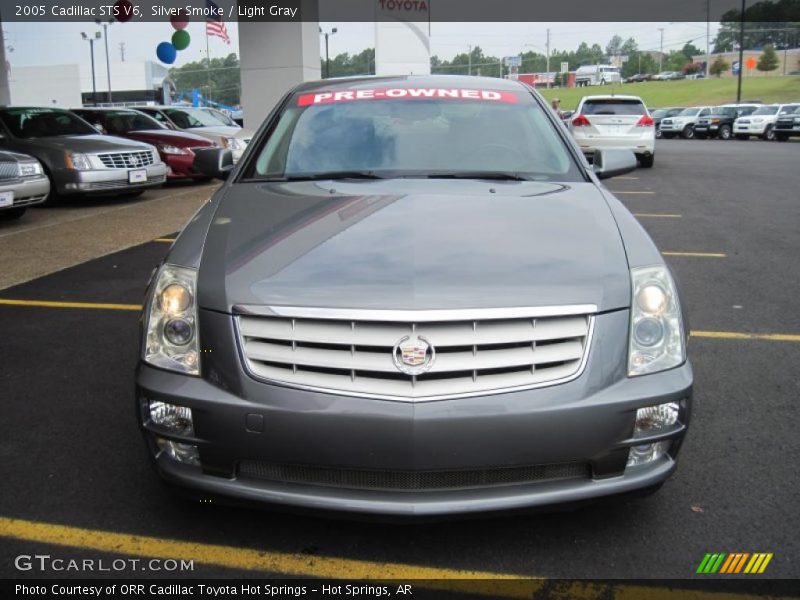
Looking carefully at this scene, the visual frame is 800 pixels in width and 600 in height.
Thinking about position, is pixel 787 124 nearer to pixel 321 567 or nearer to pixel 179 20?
pixel 179 20

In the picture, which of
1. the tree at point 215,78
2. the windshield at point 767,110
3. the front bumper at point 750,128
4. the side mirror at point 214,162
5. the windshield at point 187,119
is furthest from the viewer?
the tree at point 215,78

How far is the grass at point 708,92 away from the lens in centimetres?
7031

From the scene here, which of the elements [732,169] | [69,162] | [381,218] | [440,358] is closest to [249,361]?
[440,358]

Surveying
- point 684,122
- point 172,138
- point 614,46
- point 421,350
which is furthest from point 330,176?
point 614,46

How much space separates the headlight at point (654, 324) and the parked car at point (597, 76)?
113 meters

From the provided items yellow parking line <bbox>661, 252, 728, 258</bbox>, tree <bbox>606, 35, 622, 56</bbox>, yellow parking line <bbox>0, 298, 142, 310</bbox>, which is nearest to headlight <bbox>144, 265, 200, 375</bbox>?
yellow parking line <bbox>0, 298, 142, 310</bbox>

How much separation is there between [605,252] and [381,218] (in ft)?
2.76

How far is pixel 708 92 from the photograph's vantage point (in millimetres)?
81500

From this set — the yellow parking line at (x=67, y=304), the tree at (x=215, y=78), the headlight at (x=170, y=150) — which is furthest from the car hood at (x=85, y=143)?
the tree at (x=215, y=78)

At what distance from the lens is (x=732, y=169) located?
58.0ft

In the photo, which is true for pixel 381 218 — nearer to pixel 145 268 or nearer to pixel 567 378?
pixel 567 378

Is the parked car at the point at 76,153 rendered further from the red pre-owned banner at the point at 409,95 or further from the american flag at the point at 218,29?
the american flag at the point at 218,29

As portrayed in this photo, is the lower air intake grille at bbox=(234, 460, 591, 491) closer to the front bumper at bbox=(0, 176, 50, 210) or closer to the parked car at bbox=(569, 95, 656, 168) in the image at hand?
the front bumper at bbox=(0, 176, 50, 210)

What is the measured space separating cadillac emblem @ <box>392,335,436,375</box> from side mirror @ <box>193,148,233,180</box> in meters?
2.28
